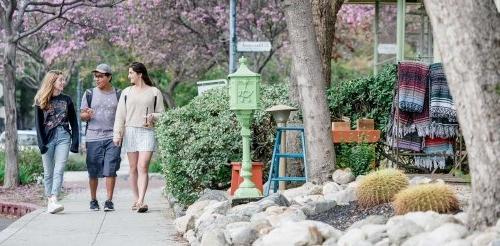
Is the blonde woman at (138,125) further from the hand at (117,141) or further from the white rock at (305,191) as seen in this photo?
the white rock at (305,191)

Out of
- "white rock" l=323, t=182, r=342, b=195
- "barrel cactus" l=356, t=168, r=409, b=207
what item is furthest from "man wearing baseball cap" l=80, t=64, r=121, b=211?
"barrel cactus" l=356, t=168, r=409, b=207

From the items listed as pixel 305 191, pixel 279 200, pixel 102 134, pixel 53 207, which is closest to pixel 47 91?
pixel 102 134

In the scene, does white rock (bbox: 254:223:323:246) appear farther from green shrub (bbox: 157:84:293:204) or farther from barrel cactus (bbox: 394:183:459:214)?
green shrub (bbox: 157:84:293:204)

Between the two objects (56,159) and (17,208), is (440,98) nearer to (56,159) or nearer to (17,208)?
(56,159)

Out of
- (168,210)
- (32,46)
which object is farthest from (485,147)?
(32,46)

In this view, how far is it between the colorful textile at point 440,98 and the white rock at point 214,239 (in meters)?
4.78

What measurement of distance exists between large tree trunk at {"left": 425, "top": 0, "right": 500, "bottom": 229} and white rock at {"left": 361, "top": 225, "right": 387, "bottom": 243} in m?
0.77

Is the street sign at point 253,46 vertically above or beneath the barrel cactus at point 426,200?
above

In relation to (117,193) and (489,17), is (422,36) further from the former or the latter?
(489,17)

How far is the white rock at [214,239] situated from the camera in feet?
31.3

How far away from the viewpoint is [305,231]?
875cm

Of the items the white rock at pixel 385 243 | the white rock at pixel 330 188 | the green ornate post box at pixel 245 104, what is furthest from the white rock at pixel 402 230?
the green ornate post box at pixel 245 104

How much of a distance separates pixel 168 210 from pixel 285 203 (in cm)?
381

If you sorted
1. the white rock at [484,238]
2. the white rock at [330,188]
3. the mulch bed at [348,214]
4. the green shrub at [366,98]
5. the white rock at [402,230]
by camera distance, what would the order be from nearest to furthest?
the white rock at [484,238]
the white rock at [402,230]
the mulch bed at [348,214]
the white rock at [330,188]
the green shrub at [366,98]
